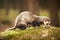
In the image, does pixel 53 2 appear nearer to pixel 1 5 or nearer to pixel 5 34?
pixel 1 5

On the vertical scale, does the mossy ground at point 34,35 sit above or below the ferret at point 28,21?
below

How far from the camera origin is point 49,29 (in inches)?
122

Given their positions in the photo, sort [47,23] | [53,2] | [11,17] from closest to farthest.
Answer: [47,23] < [53,2] < [11,17]

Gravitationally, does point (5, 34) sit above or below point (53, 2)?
below

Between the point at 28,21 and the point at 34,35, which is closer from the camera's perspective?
the point at 34,35

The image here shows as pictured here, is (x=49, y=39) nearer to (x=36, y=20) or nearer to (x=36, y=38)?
(x=36, y=38)

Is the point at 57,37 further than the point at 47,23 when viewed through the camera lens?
No

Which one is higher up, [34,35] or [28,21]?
[28,21]

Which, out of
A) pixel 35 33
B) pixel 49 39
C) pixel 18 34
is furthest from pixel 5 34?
pixel 49 39

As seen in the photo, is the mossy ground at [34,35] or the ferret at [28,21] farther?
the ferret at [28,21]

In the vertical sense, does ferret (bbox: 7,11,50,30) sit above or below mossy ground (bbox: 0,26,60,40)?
above

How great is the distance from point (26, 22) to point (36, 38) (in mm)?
651

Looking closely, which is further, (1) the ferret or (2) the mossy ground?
(1) the ferret

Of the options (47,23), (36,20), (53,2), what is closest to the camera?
(47,23)
